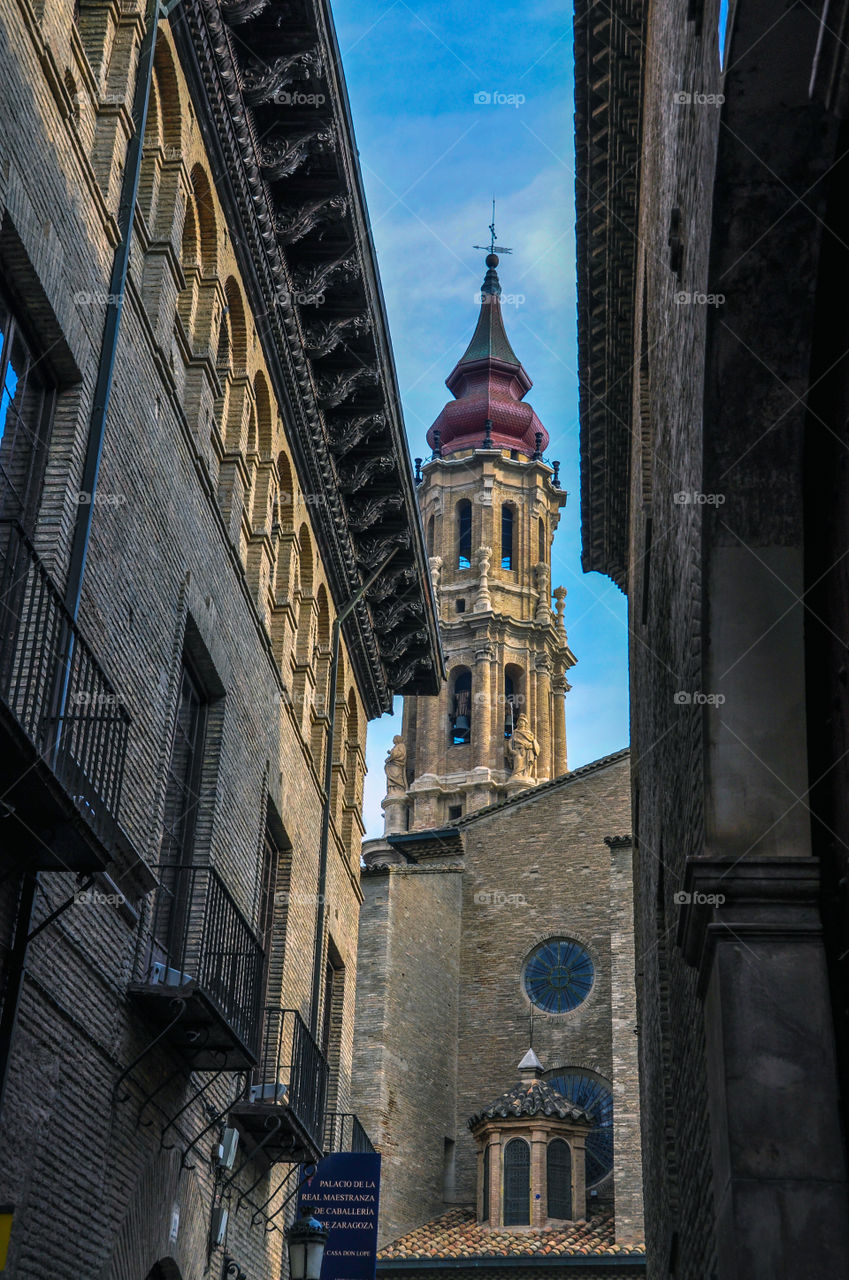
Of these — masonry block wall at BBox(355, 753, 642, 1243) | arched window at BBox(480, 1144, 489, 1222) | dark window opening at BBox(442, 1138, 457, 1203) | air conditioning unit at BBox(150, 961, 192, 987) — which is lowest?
air conditioning unit at BBox(150, 961, 192, 987)

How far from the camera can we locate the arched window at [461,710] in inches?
2842

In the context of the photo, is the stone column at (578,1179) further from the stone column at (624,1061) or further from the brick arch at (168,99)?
the brick arch at (168,99)

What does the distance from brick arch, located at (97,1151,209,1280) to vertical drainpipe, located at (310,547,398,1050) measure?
4617mm

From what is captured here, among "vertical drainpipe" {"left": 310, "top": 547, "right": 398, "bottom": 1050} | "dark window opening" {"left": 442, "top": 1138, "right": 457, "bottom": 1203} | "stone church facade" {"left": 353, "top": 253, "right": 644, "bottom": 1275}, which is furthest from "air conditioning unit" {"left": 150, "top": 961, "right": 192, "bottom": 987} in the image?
"dark window opening" {"left": 442, "top": 1138, "right": 457, "bottom": 1203}

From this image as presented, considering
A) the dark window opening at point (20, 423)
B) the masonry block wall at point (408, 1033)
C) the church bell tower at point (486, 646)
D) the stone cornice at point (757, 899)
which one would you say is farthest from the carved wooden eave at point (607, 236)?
the church bell tower at point (486, 646)

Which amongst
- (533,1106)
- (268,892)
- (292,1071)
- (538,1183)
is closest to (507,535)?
(533,1106)

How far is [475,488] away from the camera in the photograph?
77.1 meters

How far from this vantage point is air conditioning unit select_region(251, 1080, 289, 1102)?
1419 centimetres

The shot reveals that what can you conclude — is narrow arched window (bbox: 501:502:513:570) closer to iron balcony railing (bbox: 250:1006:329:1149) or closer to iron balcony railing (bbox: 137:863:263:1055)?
iron balcony railing (bbox: 250:1006:329:1149)

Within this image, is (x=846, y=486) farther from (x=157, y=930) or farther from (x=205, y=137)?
(x=205, y=137)

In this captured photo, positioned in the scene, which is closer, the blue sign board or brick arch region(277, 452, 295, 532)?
the blue sign board

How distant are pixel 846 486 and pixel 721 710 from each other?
3.91 ft

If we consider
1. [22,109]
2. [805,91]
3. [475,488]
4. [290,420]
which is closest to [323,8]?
[290,420]

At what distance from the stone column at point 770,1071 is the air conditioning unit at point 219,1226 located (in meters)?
7.49
